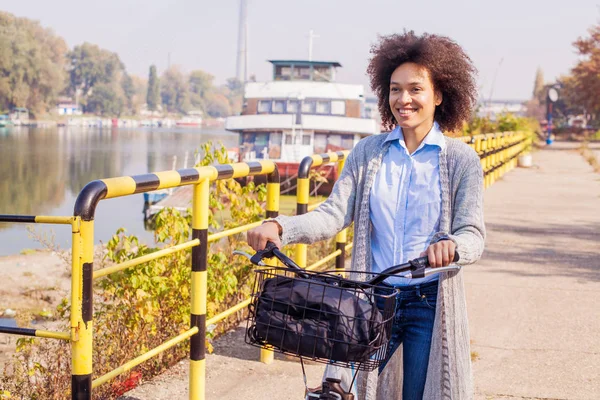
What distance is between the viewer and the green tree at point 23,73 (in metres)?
66.9

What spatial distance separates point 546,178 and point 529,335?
16.6m

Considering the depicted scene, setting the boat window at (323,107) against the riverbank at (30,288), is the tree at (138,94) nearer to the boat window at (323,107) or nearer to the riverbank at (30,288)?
the boat window at (323,107)

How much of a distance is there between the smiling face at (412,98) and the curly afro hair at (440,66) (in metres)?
0.04

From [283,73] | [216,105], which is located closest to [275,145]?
[283,73]

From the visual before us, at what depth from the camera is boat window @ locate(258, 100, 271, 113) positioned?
115 feet

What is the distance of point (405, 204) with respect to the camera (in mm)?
2926

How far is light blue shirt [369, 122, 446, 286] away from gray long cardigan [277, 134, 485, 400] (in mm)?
29

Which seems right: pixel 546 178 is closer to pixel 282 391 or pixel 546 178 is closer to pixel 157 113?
pixel 282 391

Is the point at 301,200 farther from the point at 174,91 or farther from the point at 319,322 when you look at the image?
the point at 174,91

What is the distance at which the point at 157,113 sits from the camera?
488 ft

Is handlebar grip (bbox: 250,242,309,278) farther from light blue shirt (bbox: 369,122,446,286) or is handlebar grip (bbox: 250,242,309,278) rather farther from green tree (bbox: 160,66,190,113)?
green tree (bbox: 160,66,190,113)

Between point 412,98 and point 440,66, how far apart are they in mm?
167

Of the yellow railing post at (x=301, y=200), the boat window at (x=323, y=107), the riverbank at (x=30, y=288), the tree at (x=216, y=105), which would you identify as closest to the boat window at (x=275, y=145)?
the boat window at (x=323, y=107)

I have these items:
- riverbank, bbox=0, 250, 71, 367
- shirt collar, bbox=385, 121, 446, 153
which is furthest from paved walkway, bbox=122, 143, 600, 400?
riverbank, bbox=0, 250, 71, 367
